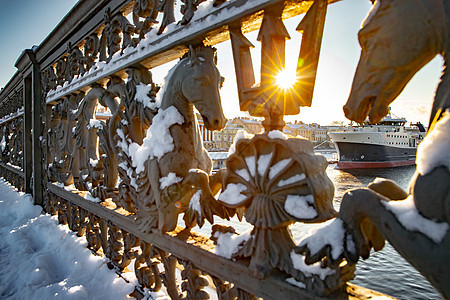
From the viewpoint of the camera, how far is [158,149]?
1.85 meters

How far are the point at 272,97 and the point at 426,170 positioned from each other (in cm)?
66

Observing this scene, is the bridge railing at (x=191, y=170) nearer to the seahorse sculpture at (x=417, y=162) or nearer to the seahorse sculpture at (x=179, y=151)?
the seahorse sculpture at (x=179, y=151)

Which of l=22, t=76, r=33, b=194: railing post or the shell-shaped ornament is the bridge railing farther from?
l=22, t=76, r=33, b=194: railing post

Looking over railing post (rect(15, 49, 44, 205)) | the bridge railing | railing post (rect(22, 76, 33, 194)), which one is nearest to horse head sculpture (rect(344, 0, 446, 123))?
the bridge railing

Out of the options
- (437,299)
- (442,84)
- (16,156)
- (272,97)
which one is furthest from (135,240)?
(16,156)

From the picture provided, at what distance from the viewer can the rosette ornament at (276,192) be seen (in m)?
1.13

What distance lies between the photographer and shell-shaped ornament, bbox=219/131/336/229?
44.4 inches

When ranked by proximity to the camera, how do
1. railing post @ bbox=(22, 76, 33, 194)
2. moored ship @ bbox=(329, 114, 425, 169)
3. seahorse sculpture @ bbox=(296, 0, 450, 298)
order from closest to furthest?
seahorse sculpture @ bbox=(296, 0, 450, 298), railing post @ bbox=(22, 76, 33, 194), moored ship @ bbox=(329, 114, 425, 169)

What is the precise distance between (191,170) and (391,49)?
1194 millimetres

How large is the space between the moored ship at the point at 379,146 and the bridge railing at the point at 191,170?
34.3ft

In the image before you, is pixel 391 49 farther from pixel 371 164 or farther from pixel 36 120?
pixel 371 164

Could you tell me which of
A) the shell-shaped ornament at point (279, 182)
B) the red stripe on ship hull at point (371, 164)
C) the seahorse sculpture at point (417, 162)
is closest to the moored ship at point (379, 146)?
the red stripe on ship hull at point (371, 164)

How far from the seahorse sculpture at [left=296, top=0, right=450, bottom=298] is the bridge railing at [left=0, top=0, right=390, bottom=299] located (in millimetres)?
141

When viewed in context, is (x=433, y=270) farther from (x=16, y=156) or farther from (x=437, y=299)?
(x=16, y=156)
